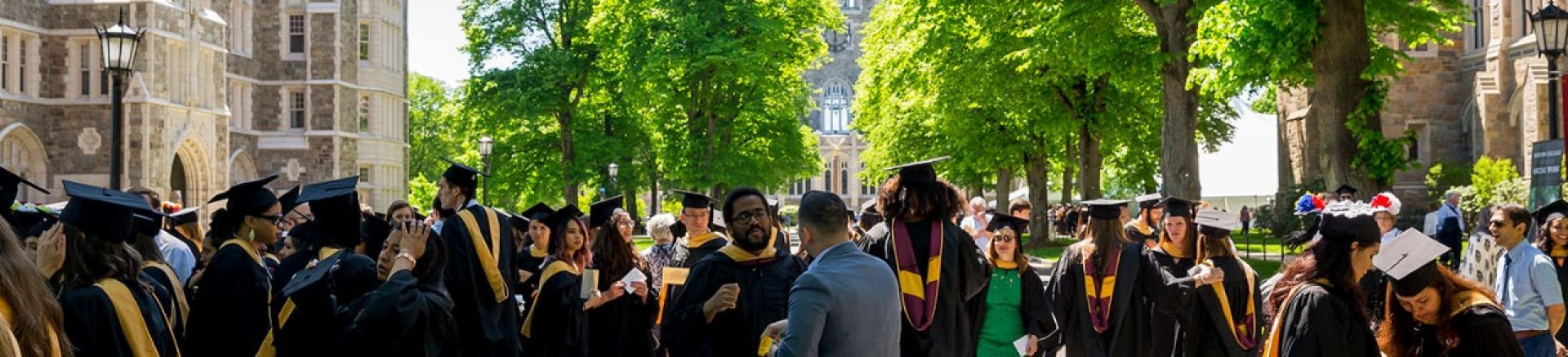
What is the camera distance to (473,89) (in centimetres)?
4984

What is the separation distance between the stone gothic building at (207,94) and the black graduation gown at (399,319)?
21141mm

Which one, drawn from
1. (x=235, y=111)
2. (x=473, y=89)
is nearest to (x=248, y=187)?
(x=235, y=111)

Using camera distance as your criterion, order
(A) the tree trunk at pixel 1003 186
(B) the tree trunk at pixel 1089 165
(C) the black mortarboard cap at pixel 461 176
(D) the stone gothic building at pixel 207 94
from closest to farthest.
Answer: (C) the black mortarboard cap at pixel 461 176
(D) the stone gothic building at pixel 207 94
(B) the tree trunk at pixel 1089 165
(A) the tree trunk at pixel 1003 186

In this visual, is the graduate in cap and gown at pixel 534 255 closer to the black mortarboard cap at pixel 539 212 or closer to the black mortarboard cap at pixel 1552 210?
the black mortarboard cap at pixel 539 212

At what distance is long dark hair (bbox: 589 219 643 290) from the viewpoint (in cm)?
1060

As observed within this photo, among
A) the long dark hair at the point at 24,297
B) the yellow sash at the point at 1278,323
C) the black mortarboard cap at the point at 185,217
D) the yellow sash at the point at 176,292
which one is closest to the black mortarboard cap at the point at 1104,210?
the yellow sash at the point at 1278,323

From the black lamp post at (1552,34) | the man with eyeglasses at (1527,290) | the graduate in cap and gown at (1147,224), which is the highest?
the black lamp post at (1552,34)

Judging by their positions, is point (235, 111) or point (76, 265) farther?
point (235, 111)

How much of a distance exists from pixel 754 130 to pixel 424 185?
34272 mm

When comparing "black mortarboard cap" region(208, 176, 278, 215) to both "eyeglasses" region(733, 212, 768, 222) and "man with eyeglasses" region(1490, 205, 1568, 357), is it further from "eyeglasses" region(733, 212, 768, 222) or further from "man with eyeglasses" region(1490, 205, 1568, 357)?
"man with eyeglasses" region(1490, 205, 1568, 357)

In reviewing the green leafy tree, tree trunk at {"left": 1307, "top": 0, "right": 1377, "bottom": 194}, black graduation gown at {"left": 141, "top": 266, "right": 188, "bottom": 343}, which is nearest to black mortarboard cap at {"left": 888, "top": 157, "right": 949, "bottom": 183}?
black graduation gown at {"left": 141, "top": 266, "right": 188, "bottom": 343}

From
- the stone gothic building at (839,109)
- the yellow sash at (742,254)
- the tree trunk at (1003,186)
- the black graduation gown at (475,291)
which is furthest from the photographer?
the stone gothic building at (839,109)

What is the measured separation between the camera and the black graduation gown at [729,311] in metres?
6.94

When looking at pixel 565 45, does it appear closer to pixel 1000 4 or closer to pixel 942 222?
pixel 1000 4
